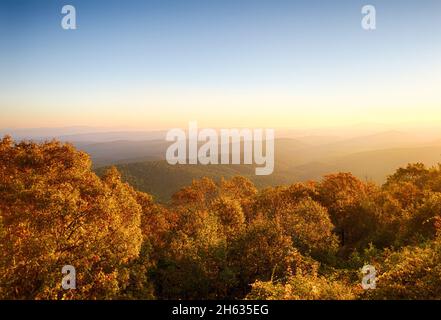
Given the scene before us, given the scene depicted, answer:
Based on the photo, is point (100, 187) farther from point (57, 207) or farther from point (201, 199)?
point (201, 199)

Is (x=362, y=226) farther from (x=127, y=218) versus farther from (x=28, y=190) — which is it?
(x=28, y=190)

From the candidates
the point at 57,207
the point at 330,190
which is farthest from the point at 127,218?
the point at 330,190

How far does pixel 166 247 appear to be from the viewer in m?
30.9

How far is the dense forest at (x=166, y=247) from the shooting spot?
14.9 meters

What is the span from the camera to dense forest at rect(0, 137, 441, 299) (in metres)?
14.9

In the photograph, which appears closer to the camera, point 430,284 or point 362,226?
point 430,284

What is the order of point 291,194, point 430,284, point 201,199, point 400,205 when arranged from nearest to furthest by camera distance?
point 430,284, point 400,205, point 291,194, point 201,199

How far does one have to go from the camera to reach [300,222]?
3161 centimetres
